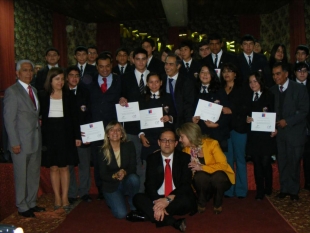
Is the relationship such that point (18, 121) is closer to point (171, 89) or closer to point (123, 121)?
point (123, 121)

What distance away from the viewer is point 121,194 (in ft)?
13.2

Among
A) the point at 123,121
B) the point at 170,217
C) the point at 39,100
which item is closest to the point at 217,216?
the point at 170,217

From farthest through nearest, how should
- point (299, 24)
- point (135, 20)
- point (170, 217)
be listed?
1. point (135, 20)
2. point (299, 24)
3. point (170, 217)

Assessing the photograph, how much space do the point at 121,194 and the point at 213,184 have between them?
3.12 feet

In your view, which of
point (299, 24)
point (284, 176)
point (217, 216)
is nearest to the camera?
point (217, 216)

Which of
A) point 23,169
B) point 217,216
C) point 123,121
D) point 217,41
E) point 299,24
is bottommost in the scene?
point 217,216

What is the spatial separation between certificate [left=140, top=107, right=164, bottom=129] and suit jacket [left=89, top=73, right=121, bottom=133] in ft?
1.42

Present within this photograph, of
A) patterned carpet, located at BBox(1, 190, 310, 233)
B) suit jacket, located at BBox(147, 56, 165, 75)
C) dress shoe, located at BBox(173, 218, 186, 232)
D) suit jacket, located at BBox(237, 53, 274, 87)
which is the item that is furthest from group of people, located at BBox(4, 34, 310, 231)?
suit jacket, located at BBox(147, 56, 165, 75)

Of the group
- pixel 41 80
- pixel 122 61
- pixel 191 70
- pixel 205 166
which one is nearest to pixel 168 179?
pixel 205 166

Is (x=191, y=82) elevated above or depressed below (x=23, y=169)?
above

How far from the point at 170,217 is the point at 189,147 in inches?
32.2

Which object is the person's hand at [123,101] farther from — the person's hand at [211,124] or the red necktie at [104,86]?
the person's hand at [211,124]

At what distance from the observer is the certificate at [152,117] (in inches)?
164

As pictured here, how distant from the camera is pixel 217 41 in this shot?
5.03 metres
